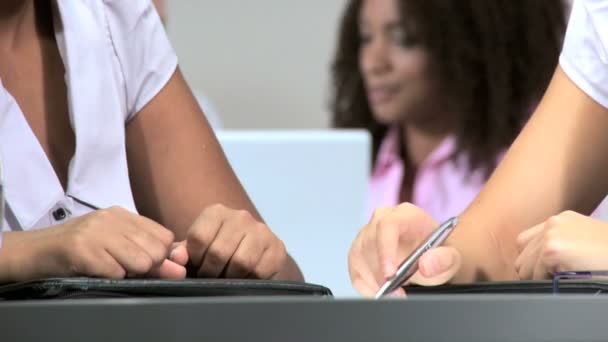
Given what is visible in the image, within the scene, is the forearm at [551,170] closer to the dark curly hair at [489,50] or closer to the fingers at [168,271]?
the fingers at [168,271]

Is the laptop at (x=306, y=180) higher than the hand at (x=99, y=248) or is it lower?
lower

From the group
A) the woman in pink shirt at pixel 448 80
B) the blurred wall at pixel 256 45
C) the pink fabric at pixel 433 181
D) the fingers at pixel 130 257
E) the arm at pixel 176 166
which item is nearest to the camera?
the fingers at pixel 130 257

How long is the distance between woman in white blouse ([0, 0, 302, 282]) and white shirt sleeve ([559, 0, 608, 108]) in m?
0.30

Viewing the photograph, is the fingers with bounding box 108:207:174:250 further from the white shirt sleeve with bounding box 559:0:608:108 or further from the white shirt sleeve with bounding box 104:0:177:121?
the white shirt sleeve with bounding box 559:0:608:108

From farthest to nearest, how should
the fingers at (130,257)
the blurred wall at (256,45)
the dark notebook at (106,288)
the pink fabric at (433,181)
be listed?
the blurred wall at (256,45) → the pink fabric at (433,181) → the fingers at (130,257) → the dark notebook at (106,288)

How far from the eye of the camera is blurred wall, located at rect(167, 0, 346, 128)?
12.4 feet

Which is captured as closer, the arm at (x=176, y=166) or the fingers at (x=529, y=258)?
the fingers at (x=529, y=258)

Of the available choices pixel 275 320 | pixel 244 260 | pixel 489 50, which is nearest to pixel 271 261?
pixel 244 260

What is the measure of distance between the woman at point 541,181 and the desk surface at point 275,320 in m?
0.44

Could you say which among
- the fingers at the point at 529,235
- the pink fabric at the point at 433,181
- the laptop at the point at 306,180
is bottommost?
the pink fabric at the point at 433,181

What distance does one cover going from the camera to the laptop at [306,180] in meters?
1.61

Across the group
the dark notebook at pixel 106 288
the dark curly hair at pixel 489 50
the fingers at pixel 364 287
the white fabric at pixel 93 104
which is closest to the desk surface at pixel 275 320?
the dark notebook at pixel 106 288

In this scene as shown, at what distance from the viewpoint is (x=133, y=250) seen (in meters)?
0.84

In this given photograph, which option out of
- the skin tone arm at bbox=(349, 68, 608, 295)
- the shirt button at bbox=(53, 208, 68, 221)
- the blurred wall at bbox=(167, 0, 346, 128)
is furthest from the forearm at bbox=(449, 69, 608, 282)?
the blurred wall at bbox=(167, 0, 346, 128)
